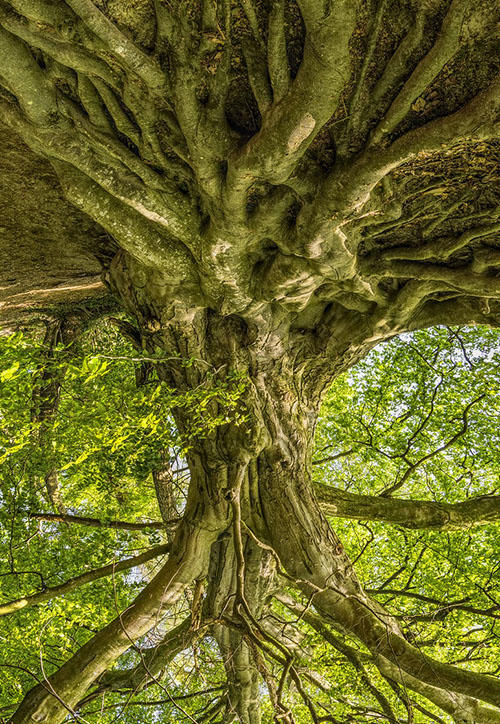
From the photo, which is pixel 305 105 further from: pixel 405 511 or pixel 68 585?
pixel 68 585

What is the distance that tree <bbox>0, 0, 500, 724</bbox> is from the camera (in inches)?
133

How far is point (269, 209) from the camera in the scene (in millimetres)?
4441

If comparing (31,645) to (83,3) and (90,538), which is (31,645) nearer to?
(90,538)

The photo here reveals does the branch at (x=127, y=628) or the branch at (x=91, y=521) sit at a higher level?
the branch at (x=91, y=521)

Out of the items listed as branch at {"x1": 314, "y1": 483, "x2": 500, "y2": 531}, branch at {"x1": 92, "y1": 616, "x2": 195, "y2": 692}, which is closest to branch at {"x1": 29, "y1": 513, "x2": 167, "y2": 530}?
branch at {"x1": 92, "y1": 616, "x2": 195, "y2": 692}

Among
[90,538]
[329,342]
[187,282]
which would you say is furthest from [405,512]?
[90,538]

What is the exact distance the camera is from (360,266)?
5.40 meters

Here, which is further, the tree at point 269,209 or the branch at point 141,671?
the branch at point 141,671

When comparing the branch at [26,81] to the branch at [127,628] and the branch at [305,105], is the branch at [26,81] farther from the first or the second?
the branch at [127,628]

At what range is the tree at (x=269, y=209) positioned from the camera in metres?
3.39

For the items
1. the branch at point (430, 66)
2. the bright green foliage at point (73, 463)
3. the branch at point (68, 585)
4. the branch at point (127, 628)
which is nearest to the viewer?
the branch at point (430, 66)

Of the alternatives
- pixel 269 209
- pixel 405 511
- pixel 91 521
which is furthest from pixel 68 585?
Result: pixel 269 209

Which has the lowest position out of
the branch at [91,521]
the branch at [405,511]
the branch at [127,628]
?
the branch at [127,628]

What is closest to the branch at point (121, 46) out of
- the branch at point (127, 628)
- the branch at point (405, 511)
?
the branch at point (127, 628)
